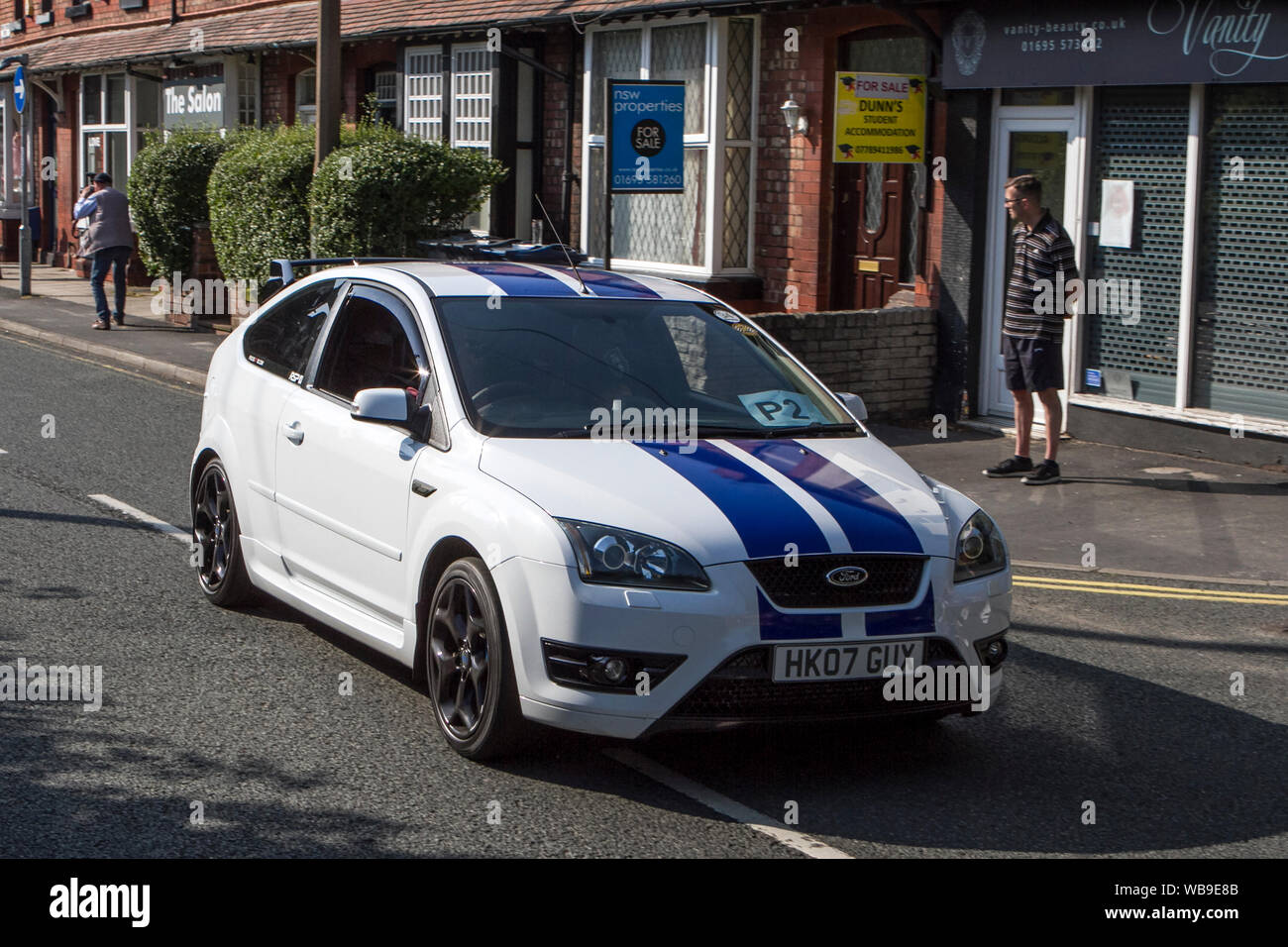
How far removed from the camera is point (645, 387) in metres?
6.59

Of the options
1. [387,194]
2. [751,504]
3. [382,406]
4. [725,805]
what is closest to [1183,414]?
[751,504]

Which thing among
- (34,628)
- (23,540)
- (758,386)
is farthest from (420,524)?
(23,540)

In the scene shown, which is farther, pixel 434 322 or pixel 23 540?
pixel 23 540

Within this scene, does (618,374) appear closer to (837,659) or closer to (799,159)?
(837,659)

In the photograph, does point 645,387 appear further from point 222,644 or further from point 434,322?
point 222,644

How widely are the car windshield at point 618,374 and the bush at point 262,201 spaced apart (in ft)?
42.5

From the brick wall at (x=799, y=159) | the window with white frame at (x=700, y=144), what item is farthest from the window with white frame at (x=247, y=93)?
the brick wall at (x=799, y=159)

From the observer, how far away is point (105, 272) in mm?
21766

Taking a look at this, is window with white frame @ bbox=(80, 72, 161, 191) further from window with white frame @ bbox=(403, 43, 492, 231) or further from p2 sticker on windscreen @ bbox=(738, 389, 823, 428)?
p2 sticker on windscreen @ bbox=(738, 389, 823, 428)

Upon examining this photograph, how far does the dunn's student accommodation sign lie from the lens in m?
11.8

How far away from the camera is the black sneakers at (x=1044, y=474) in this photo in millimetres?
11844

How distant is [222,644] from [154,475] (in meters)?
4.53

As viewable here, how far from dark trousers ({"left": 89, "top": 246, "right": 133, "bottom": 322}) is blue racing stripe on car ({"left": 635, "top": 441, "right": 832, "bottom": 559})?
1669cm

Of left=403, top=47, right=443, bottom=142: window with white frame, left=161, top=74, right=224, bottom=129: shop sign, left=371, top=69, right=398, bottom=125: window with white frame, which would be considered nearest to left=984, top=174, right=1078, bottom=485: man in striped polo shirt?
left=403, top=47, right=443, bottom=142: window with white frame
